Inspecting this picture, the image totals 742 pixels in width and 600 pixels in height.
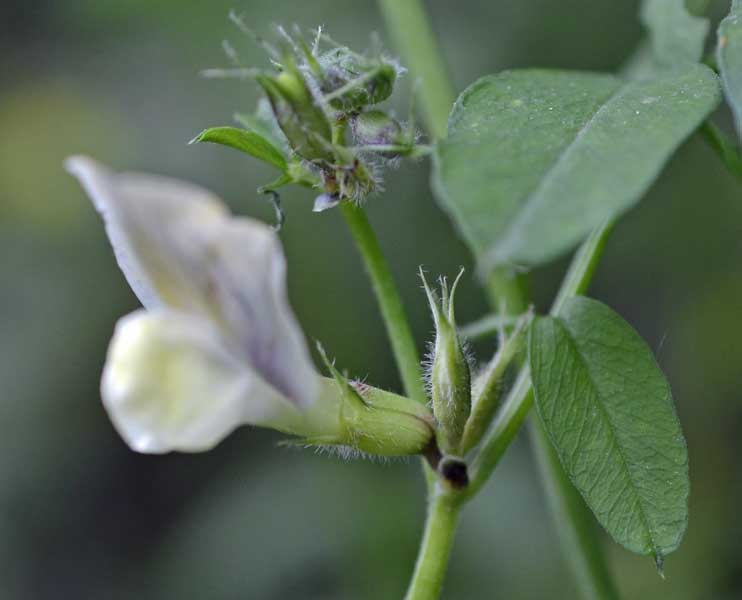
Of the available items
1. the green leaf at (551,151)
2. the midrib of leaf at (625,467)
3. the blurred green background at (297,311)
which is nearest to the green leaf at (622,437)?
the midrib of leaf at (625,467)

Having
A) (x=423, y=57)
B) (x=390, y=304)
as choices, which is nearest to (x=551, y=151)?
(x=390, y=304)

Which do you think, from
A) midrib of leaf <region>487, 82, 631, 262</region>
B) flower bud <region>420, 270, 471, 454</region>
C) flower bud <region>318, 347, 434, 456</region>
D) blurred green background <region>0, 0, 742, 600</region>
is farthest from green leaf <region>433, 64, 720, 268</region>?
blurred green background <region>0, 0, 742, 600</region>

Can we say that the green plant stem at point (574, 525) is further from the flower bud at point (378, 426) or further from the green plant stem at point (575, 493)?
the flower bud at point (378, 426)

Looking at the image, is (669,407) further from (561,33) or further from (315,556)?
(561,33)

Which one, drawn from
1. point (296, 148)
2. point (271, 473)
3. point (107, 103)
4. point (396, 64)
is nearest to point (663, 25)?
point (396, 64)

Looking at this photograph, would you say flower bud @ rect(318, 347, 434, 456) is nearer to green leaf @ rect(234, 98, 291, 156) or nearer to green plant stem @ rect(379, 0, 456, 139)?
green leaf @ rect(234, 98, 291, 156)

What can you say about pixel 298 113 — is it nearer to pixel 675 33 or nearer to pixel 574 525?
pixel 675 33
